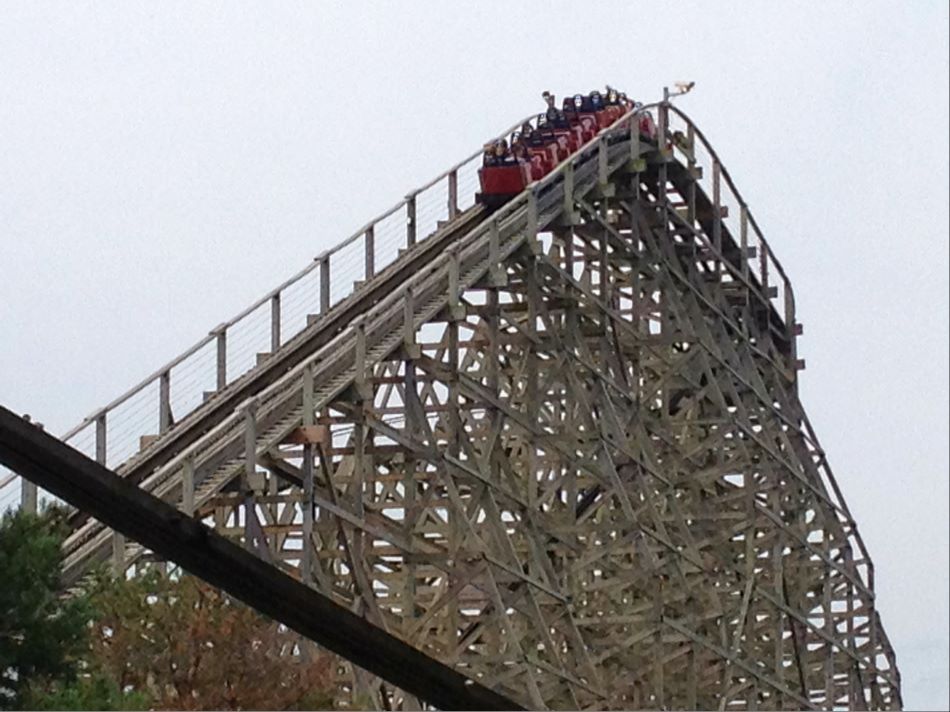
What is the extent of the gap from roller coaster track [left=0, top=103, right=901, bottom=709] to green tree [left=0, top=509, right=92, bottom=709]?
248 cm

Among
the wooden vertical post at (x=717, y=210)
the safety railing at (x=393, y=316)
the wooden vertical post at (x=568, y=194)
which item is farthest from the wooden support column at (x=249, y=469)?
the wooden vertical post at (x=717, y=210)

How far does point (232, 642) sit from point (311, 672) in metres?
0.68

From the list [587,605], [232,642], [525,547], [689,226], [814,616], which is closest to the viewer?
[232,642]

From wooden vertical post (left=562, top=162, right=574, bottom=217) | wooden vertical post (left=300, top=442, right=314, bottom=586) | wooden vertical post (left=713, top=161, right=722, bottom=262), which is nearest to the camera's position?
wooden vertical post (left=300, top=442, right=314, bottom=586)

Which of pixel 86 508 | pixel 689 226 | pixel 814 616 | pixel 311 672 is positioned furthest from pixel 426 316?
pixel 86 508

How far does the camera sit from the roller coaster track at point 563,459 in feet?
53.3

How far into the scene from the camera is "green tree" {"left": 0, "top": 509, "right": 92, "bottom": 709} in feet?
31.2

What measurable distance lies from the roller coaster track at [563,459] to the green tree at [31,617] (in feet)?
8.14

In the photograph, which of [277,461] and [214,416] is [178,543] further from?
[214,416]

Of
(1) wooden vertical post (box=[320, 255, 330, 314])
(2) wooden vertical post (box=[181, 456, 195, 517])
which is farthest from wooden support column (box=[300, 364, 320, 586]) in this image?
(1) wooden vertical post (box=[320, 255, 330, 314])

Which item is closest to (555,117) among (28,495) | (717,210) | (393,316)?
(717,210)

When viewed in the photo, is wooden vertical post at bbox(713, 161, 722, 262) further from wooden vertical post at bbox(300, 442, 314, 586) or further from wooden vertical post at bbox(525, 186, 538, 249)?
wooden vertical post at bbox(300, 442, 314, 586)

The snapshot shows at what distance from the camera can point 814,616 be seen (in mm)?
26609

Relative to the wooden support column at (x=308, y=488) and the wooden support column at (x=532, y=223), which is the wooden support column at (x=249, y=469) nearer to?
the wooden support column at (x=308, y=488)
